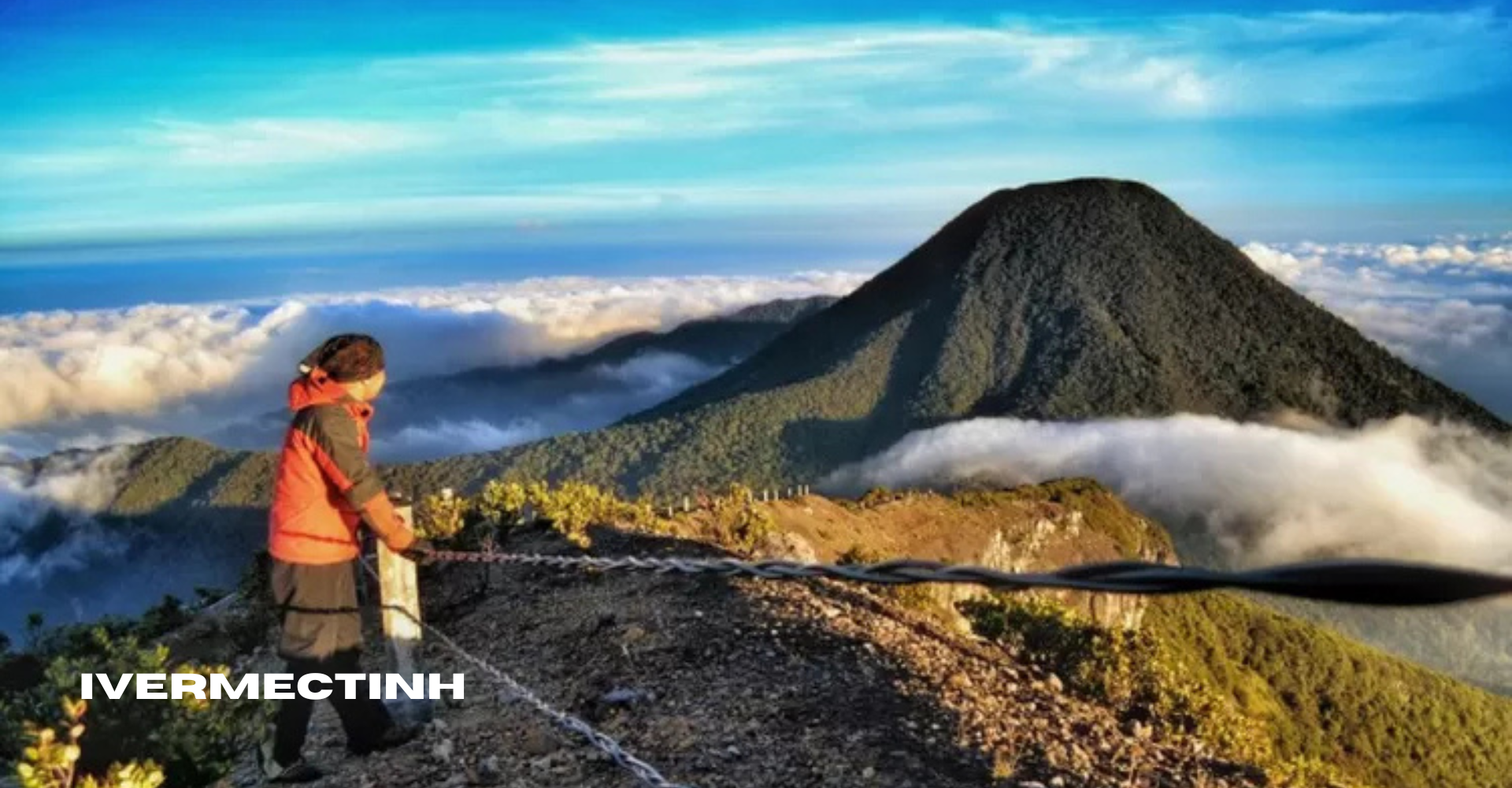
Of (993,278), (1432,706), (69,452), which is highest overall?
(993,278)

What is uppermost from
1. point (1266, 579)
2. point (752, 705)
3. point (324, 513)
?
point (1266, 579)

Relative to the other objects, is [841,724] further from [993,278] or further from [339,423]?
[993,278]

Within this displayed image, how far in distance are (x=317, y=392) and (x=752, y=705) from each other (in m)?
3.31

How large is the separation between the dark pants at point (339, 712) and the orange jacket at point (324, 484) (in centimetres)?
58

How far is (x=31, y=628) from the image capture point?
43.0ft

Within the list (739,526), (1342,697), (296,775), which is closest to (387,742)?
(296,775)

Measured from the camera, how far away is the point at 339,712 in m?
7.06

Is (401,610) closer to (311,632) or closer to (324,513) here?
(311,632)

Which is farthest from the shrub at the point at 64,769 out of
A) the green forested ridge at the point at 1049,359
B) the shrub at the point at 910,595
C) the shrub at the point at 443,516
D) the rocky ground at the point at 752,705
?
the green forested ridge at the point at 1049,359

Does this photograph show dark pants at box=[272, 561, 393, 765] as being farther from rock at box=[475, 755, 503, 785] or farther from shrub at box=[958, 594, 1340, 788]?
shrub at box=[958, 594, 1340, 788]

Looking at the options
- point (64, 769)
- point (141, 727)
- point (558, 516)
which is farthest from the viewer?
point (558, 516)

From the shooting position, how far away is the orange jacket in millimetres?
6234

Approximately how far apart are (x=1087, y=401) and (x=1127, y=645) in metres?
137

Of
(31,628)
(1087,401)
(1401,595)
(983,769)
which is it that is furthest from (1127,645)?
(1087,401)
